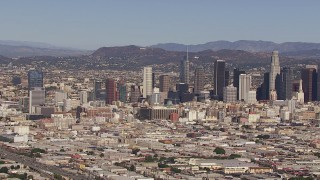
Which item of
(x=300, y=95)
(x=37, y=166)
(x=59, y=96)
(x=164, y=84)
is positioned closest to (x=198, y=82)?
(x=164, y=84)

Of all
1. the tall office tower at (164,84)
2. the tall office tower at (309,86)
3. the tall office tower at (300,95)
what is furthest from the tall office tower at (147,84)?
the tall office tower at (309,86)

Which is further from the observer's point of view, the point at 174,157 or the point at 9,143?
the point at 9,143

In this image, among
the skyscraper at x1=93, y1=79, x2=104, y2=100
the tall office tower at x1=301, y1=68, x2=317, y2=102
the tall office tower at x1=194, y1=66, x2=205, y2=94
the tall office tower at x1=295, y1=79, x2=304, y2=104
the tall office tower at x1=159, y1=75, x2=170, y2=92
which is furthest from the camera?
the tall office tower at x1=194, y1=66, x2=205, y2=94

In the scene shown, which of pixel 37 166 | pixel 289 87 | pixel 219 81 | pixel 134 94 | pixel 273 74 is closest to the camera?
pixel 37 166

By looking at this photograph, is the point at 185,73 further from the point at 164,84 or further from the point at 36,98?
the point at 36,98

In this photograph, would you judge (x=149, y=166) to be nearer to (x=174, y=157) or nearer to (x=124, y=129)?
(x=174, y=157)

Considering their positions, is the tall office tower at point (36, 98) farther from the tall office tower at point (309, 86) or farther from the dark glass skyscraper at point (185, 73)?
the dark glass skyscraper at point (185, 73)

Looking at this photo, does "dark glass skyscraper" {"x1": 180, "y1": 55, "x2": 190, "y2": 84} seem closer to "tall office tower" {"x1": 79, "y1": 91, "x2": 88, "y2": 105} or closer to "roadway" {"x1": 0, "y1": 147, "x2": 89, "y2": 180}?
"tall office tower" {"x1": 79, "y1": 91, "x2": 88, "y2": 105}

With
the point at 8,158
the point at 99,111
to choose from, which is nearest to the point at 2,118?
the point at 99,111

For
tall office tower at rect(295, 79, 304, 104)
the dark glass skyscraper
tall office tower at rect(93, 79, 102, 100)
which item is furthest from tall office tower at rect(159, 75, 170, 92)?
tall office tower at rect(295, 79, 304, 104)
